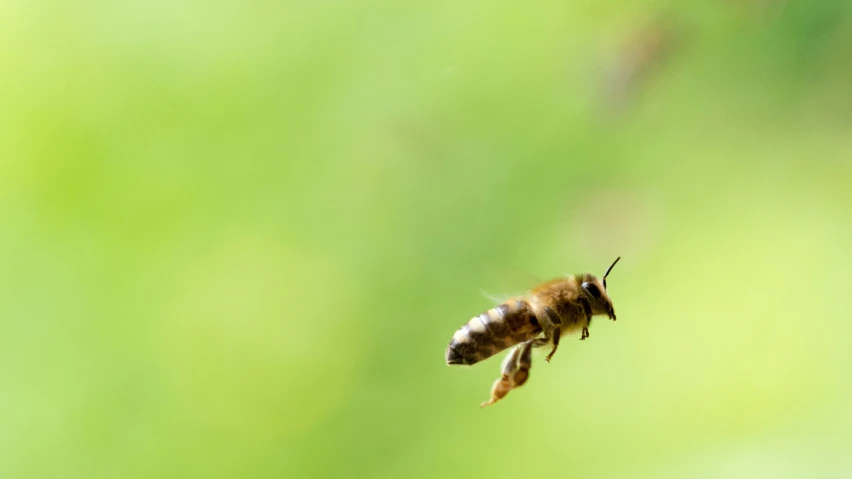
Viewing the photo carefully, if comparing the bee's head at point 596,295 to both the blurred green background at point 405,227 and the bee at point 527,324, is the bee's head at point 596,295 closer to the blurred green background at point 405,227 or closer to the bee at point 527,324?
the bee at point 527,324

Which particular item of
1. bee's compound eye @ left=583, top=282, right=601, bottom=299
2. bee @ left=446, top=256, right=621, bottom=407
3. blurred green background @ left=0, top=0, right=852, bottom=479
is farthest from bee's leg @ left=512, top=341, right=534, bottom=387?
blurred green background @ left=0, top=0, right=852, bottom=479

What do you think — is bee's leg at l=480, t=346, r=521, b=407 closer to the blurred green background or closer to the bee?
the bee

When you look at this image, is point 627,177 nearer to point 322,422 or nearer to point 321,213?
point 321,213

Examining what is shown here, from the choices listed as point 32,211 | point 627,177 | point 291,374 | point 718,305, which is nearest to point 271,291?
point 291,374

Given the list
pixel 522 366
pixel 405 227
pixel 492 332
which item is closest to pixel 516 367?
pixel 522 366

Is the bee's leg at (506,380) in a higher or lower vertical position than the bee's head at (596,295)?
lower

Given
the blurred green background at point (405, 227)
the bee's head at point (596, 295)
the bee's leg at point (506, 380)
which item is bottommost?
the bee's leg at point (506, 380)

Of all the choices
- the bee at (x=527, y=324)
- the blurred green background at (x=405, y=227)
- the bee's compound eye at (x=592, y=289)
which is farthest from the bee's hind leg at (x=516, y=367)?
the blurred green background at (x=405, y=227)
